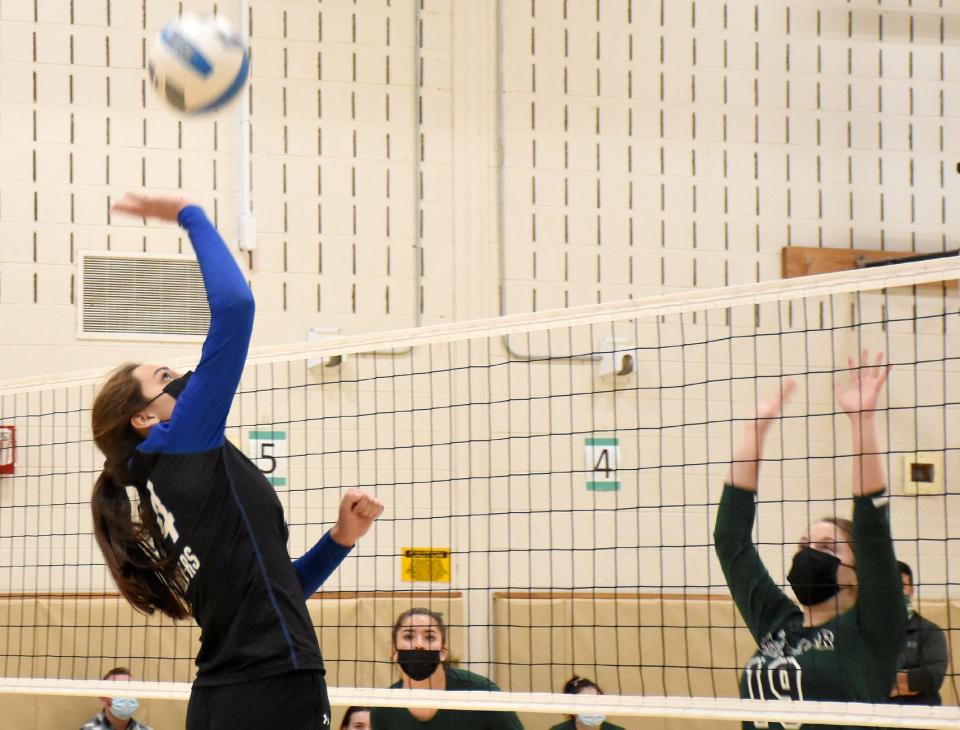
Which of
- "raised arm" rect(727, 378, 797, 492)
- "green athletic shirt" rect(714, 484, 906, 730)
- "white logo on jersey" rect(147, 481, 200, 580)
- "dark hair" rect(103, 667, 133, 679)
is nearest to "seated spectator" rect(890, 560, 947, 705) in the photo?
"green athletic shirt" rect(714, 484, 906, 730)

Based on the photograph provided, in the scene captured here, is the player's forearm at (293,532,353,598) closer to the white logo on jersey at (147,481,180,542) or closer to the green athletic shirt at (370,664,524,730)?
the white logo on jersey at (147,481,180,542)

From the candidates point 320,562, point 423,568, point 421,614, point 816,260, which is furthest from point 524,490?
point 320,562

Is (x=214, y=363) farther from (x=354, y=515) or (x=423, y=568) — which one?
(x=423, y=568)

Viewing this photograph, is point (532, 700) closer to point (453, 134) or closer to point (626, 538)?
point (626, 538)

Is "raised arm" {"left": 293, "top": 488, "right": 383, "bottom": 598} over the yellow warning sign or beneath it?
over

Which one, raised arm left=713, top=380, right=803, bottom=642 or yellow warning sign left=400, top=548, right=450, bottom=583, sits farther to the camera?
yellow warning sign left=400, top=548, right=450, bottom=583

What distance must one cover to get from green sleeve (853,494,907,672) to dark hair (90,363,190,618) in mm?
1741

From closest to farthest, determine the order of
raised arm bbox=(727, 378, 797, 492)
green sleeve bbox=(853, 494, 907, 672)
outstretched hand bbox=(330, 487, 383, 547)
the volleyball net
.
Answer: outstretched hand bbox=(330, 487, 383, 547)
green sleeve bbox=(853, 494, 907, 672)
raised arm bbox=(727, 378, 797, 492)
the volleyball net

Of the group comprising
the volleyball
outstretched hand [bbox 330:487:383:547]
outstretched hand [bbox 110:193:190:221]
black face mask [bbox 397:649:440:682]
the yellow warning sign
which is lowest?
black face mask [bbox 397:649:440:682]

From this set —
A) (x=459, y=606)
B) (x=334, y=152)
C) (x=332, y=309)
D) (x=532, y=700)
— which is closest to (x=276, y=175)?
(x=334, y=152)

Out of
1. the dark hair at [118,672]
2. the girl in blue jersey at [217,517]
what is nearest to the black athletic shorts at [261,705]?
the girl in blue jersey at [217,517]

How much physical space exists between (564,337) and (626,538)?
119cm

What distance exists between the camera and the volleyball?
346 centimetres

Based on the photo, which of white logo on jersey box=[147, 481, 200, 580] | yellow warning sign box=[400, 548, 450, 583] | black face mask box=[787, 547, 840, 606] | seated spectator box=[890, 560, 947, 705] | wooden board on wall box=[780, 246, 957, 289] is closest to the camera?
white logo on jersey box=[147, 481, 200, 580]
